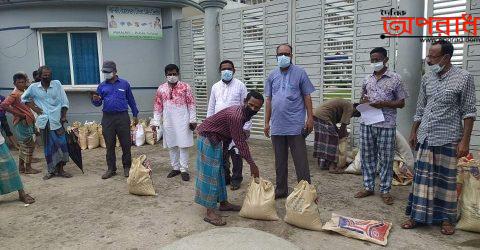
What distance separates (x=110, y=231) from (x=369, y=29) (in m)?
4.71

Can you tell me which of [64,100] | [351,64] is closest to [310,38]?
[351,64]

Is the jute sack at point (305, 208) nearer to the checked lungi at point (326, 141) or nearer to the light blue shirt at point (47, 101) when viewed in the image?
the checked lungi at point (326, 141)

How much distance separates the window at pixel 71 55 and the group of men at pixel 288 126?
2630 millimetres

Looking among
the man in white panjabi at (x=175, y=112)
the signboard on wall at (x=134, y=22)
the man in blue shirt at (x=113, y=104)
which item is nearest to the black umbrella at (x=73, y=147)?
the man in blue shirt at (x=113, y=104)

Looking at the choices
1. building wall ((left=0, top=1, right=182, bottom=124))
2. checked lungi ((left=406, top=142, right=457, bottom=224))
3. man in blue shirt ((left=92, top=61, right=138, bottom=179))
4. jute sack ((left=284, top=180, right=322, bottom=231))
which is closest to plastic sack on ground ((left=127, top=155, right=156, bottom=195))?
man in blue shirt ((left=92, top=61, right=138, bottom=179))

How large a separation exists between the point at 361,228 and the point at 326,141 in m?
2.18

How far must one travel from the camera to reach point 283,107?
4.07 meters

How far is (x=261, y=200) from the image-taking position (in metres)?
3.64

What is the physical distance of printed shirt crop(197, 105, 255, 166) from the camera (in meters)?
3.38

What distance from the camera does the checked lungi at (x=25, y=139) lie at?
5.72 m

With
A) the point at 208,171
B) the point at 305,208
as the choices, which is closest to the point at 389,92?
the point at 305,208

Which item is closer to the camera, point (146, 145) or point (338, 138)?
point (338, 138)

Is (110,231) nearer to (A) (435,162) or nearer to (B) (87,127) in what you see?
(A) (435,162)

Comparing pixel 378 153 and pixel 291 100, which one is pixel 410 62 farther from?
pixel 291 100
